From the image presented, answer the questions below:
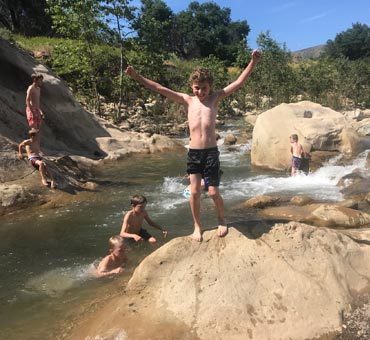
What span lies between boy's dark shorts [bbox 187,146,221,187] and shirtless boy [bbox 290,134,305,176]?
790cm

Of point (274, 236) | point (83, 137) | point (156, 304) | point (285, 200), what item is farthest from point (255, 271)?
point (83, 137)

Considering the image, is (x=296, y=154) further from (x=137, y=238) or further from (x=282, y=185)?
(x=137, y=238)

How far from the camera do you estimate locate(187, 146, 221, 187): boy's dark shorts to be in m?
4.87

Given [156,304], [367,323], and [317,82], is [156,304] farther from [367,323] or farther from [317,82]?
[317,82]

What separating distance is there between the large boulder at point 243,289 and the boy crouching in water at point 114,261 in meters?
1.35

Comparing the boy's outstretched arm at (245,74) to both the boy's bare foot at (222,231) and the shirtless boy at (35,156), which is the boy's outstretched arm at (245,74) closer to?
the boy's bare foot at (222,231)

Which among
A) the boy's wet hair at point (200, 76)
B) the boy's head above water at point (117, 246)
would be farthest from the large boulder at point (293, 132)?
the boy's wet hair at point (200, 76)

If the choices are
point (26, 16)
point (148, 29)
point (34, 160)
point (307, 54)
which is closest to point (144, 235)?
point (34, 160)

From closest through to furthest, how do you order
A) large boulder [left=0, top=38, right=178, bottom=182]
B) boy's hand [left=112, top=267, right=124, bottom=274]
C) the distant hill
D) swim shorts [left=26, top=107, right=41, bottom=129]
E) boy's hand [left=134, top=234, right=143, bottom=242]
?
boy's hand [left=112, top=267, right=124, bottom=274], boy's hand [left=134, top=234, right=143, bottom=242], swim shorts [left=26, top=107, right=41, bottom=129], large boulder [left=0, top=38, right=178, bottom=182], the distant hill

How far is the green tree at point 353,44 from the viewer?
206 feet

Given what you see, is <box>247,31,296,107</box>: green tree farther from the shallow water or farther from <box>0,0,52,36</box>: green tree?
<box>0,0,52,36</box>: green tree

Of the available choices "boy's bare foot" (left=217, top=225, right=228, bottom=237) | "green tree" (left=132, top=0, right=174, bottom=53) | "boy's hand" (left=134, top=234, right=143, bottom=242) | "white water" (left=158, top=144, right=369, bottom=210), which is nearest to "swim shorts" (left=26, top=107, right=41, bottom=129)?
"white water" (left=158, top=144, right=369, bottom=210)

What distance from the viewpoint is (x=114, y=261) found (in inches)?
248

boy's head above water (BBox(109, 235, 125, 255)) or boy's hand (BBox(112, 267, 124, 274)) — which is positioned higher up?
boy's head above water (BBox(109, 235, 125, 255))
